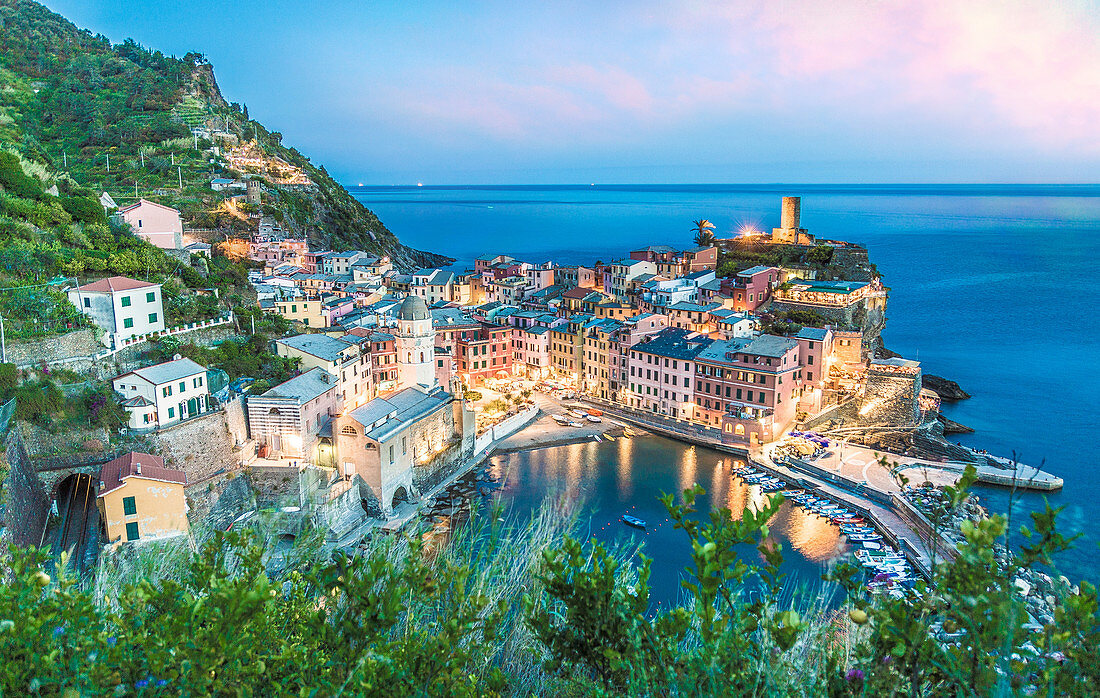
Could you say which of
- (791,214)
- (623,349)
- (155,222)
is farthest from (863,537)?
(791,214)

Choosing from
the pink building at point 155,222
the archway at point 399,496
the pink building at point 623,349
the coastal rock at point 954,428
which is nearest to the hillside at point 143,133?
the pink building at point 155,222

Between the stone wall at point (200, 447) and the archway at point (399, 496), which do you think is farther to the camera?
the archway at point (399, 496)

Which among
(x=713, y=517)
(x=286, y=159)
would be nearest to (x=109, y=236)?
(x=713, y=517)

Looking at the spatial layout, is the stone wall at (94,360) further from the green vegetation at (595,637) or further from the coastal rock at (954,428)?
the coastal rock at (954,428)

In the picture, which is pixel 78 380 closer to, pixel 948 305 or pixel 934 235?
pixel 948 305

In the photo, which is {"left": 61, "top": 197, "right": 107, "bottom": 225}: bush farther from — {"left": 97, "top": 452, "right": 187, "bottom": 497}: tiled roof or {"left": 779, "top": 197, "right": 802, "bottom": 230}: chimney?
{"left": 779, "top": 197, "right": 802, "bottom": 230}: chimney

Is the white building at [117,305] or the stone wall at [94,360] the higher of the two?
the white building at [117,305]

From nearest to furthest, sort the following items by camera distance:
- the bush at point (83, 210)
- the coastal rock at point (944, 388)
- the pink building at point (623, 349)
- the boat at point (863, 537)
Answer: the boat at point (863, 537) → the bush at point (83, 210) → the pink building at point (623, 349) → the coastal rock at point (944, 388)

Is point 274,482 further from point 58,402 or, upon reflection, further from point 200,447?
point 58,402
